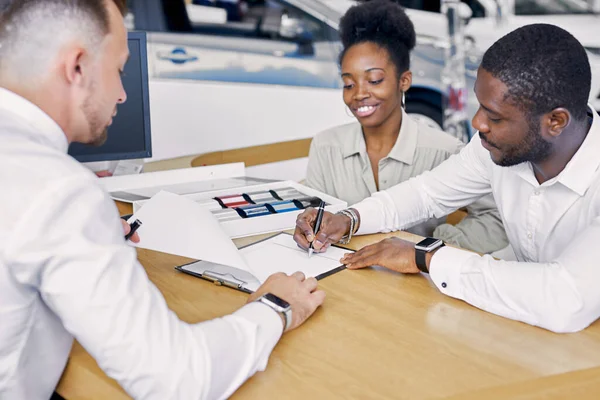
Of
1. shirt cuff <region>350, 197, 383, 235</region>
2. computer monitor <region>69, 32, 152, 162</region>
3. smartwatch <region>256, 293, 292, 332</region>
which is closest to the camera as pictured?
smartwatch <region>256, 293, 292, 332</region>

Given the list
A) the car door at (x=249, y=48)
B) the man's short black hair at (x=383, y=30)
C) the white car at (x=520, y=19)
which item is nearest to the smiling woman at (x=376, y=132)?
the man's short black hair at (x=383, y=30)

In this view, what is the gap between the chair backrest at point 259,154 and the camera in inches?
113

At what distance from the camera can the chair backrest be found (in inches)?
113

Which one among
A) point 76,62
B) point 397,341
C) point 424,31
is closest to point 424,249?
point 397,341

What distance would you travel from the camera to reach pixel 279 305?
3.95ft

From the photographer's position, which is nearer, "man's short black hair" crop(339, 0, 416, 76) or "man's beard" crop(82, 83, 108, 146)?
"man's beard" crop(82, 83, 108, 146)

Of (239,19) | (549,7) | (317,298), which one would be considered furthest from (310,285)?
(549,7)

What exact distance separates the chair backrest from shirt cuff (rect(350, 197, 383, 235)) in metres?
1.06

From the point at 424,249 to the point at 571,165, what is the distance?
42 centimetres

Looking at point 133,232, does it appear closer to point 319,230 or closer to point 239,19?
point 319,230

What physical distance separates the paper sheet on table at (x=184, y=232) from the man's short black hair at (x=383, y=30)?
3.71 feet

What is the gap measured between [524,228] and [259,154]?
1758 mm

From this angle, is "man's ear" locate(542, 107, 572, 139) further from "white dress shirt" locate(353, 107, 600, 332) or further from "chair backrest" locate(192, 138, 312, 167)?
"chair backrest" locate(192, 138, 312, 167)

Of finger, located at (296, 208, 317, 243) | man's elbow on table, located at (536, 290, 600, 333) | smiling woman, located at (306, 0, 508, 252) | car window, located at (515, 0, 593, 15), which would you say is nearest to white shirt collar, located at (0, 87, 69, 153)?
finger, located at (296, 208, 317, 243)
